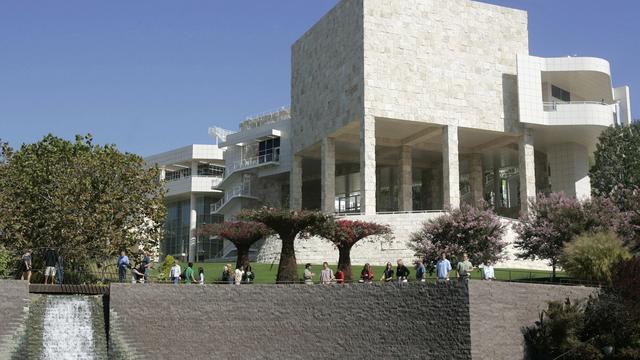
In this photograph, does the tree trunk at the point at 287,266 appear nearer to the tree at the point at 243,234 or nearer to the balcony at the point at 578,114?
the tree at the point at 243,234

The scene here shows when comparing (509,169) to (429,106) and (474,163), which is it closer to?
(474,163)

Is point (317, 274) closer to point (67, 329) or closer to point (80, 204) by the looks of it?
point (80, 204)

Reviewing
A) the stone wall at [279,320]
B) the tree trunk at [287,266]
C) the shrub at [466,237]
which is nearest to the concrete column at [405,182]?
the shrub at [466,237]

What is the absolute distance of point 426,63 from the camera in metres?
55.2

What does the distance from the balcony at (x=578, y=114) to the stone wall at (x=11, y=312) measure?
134 ft

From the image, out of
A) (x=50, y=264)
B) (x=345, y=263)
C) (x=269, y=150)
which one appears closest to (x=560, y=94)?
(x=269, y=150)

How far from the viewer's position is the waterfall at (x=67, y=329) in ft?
90.9

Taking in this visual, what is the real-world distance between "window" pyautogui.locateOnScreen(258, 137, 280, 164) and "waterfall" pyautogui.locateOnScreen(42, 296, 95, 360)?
136ft

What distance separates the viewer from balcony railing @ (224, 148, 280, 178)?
69312mm

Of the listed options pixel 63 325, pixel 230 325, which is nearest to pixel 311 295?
pixel 230 325

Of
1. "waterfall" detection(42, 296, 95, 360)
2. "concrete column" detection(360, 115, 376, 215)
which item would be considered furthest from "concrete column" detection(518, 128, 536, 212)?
"waterfall" detection(42, 296, 95, 360)

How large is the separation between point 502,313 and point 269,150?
147 feet

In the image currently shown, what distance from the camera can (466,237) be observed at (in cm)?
3975

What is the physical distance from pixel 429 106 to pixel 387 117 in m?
3.32
